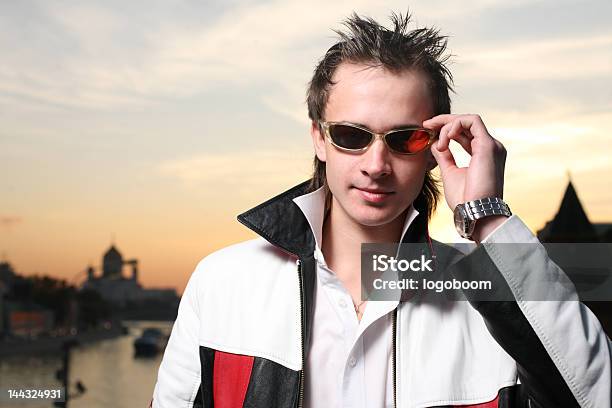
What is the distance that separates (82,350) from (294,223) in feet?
395

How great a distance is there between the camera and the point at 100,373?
10531cm

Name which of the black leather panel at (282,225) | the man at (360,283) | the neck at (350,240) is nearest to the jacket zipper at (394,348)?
the man at (360,283)

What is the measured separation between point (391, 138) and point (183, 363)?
118 cm

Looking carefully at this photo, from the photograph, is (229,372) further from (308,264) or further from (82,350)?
(82,350)

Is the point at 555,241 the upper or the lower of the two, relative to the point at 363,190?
upper

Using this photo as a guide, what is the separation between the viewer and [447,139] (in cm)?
280

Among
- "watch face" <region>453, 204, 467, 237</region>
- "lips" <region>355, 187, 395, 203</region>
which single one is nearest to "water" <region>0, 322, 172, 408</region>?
"lips" <region>355, 187, 395, 203</region>

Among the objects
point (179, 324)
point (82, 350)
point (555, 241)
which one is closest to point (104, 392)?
point (82, 350)

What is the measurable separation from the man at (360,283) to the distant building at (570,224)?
40.3 metres

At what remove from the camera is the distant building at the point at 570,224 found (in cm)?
4206

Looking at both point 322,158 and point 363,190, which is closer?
point 363,190

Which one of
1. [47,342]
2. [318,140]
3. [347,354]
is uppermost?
[47,342]

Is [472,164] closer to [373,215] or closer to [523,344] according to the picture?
[373,215]

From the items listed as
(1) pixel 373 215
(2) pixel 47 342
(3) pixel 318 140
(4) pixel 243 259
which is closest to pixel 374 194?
(1) pixel 373 215
